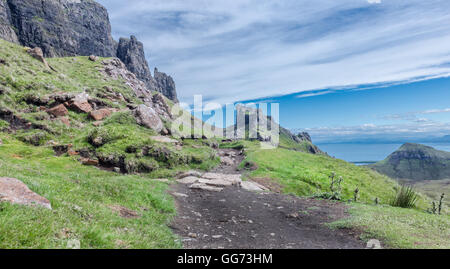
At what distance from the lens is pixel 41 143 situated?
23.5 metres

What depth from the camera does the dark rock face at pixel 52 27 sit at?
139375mm

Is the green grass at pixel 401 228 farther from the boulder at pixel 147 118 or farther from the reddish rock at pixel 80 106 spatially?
the reddish rock at pixel 80 106

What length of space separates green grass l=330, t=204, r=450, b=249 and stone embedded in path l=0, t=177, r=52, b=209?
1122 centimetres

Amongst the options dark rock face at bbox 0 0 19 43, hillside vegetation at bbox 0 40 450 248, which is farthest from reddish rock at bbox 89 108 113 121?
dark rock face at bbox 0 0 19 43

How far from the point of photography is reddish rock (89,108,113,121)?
3281 cm

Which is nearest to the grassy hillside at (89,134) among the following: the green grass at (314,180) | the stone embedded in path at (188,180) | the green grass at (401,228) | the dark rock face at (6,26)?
the stone embedded in path at (188,180)

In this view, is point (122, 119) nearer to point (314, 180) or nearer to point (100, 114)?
point (100, 114)

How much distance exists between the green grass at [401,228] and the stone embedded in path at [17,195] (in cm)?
1122

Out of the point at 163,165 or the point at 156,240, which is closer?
the point at 156,240

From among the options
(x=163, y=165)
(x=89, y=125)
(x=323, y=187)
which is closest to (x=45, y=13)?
(x=89, y=125)

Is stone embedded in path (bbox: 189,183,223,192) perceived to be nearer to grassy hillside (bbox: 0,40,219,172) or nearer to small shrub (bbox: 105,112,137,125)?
grassy hillside (bbox: 0,40,219,172)

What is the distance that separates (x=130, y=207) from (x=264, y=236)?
5.96 metres

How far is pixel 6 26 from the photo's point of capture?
409 feet
